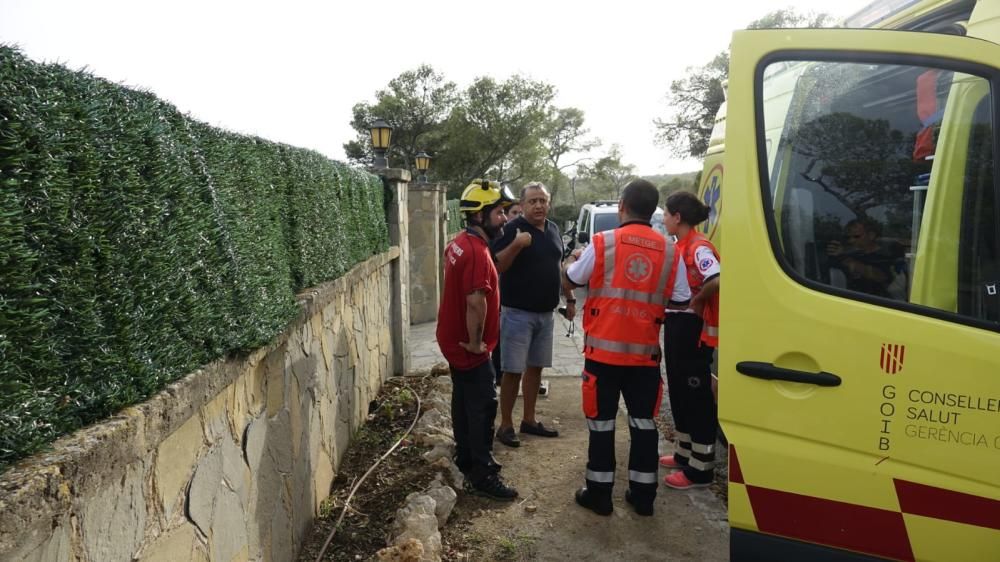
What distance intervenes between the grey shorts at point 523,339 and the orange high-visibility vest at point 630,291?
1.32 metres

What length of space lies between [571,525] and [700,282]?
165 centimetres

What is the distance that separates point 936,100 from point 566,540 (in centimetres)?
273

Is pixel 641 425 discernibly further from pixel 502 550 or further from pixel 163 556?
pixel 163 556

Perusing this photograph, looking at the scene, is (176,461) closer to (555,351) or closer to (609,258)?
(609,258)

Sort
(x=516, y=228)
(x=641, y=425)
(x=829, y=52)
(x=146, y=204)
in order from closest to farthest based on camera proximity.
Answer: (x=146, y=204) < (x=829, y=52) < (x=641, y=425) < (x=516, y=228)

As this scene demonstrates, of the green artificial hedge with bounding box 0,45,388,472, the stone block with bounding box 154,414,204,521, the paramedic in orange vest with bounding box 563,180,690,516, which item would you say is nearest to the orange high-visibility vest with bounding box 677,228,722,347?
the paramedic in orange vest with bounding box 563,180,690,516

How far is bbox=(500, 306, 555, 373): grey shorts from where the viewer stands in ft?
16.4

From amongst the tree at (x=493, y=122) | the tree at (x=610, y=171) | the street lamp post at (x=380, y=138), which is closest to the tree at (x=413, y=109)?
the tree at (x=493, y=122)

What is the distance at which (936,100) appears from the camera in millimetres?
2254

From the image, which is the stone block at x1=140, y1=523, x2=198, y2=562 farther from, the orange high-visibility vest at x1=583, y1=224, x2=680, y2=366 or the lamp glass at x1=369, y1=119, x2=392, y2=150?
the lamp glass at x1=369, y1=119, x2=392, y2=150

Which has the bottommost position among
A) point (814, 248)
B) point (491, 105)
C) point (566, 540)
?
point (566, 540)

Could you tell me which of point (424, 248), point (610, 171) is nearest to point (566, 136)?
point (610, 171)

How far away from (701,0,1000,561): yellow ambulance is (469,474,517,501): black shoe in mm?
2022

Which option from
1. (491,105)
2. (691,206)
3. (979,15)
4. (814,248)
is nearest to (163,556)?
(814,248)
